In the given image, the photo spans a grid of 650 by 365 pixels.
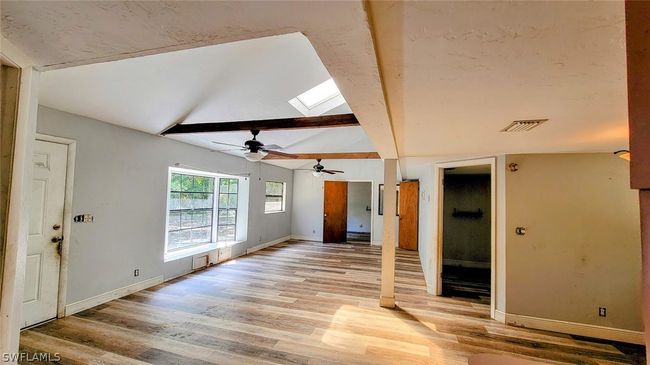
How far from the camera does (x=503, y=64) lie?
111 centimetres

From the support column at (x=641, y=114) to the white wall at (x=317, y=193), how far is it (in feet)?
23.3

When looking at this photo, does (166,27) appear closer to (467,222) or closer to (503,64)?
(503,64)

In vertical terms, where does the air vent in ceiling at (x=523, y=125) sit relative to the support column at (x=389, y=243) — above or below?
above

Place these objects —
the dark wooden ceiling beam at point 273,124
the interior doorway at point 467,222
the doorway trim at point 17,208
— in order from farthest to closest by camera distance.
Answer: the interior doorway at point 467,222, the dark wooden ceiling beam at point 273,124, the doorway trim at point 17,208

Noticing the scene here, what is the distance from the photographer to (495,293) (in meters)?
3.20

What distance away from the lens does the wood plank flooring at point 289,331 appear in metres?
2.32

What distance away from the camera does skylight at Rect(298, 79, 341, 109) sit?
3707 mm

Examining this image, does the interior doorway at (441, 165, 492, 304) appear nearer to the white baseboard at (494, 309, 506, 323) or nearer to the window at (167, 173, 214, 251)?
the white baseboard at (494, 309, 506, 323)

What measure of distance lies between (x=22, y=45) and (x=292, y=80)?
232 cm

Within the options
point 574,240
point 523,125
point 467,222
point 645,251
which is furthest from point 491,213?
point 645,251

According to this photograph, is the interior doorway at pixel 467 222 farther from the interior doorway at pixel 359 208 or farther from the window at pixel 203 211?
the window at pixel 203 211

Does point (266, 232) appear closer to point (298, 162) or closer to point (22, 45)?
point (298, 162)

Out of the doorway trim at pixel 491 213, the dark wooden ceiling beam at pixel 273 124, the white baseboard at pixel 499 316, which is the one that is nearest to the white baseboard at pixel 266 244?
the dark wooden ceiling beam at pixel 273 124

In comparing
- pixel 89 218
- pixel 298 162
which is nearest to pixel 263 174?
pixel 298 162
